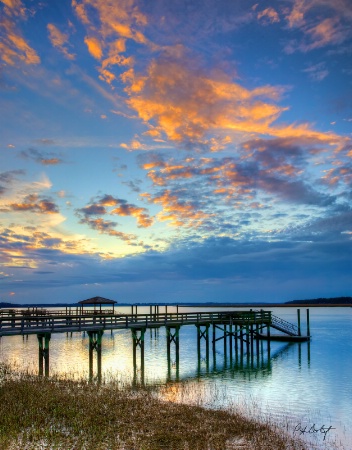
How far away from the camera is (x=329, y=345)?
53062 millimetres

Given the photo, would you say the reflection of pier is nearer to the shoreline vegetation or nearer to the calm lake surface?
the calm lake surface

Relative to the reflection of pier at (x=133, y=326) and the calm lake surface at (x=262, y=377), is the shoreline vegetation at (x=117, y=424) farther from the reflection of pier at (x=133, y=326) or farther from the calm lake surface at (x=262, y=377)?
the reflection of pier at (x=133, y=326)

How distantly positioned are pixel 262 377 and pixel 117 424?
704 inches

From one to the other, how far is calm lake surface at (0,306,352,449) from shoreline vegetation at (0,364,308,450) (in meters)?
2.34

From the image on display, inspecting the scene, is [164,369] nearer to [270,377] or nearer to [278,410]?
[270,377]

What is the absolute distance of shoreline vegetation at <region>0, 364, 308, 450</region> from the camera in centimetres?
1371

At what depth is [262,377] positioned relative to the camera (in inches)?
1217

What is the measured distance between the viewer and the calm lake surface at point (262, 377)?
2023cm

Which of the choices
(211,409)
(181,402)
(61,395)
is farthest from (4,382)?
(211,409)
